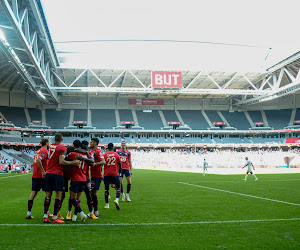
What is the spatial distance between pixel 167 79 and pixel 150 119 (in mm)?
22155

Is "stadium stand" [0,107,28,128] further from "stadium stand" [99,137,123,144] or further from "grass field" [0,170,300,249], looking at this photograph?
"grass field" [0,170,300,249]

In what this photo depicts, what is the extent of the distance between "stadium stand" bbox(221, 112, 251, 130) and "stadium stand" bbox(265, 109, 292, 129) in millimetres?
5336

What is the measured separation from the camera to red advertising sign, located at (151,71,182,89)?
45.9 meters

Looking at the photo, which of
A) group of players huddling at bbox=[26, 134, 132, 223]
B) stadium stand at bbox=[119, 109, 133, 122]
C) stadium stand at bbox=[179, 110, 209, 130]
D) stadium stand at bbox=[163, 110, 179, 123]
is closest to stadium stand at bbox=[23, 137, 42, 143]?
stadium stand at bbox=[119, 109, 133, 122]

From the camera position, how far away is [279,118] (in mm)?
67500

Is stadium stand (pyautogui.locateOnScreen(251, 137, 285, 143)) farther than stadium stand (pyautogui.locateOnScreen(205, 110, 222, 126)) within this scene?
No

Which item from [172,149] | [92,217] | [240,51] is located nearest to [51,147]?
[92,217]

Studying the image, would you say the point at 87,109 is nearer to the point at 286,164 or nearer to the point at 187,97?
the point at 187,97

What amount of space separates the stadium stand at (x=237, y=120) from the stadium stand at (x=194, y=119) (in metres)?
6.27

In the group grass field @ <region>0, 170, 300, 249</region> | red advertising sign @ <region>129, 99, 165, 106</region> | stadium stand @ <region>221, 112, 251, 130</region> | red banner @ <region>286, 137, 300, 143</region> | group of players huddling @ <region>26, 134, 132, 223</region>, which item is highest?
red advertising sign @ <region>129, 99, 165, 106</region>

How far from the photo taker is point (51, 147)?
700cm

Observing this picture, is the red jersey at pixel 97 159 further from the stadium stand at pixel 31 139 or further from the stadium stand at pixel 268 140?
the stadium stand at pixel 268 140

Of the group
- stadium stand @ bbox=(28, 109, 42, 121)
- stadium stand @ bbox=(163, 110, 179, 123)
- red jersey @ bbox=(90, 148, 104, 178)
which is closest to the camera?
red jersey @ bbox=(90, 148, 104, 178)

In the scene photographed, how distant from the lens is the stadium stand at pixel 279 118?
65.9 meters
